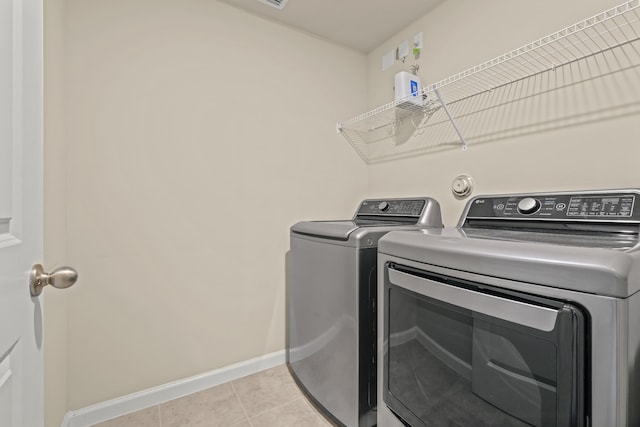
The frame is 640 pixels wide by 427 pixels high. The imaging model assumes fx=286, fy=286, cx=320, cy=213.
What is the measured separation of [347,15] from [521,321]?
2.01m

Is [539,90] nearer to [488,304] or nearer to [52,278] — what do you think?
[488,304]

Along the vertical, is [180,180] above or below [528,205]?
above

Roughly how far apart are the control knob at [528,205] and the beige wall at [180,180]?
1241 mm

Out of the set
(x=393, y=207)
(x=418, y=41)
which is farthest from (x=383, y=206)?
(x=418, y=41)

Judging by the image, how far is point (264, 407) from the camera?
152 cm

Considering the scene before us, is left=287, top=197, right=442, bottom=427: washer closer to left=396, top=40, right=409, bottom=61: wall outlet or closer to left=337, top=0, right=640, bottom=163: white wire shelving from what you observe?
left=337, top=0, right=640, bottom=163: white wire shelving

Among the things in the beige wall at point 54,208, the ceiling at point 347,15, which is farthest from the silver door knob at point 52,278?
the ceiling at point 347,15

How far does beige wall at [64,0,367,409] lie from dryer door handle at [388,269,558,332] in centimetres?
119

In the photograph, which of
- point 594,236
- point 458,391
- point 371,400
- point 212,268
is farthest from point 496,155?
point 212,268

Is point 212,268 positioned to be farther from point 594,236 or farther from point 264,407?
point 594,236

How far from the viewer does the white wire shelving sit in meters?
1.11

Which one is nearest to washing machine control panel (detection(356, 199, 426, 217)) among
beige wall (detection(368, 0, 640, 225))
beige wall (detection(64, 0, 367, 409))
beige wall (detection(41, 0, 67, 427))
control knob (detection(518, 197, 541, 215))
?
beige wall (detection(368, 0, 640, 225))

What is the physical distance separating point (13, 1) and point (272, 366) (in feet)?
6.50

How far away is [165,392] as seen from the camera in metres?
1.56
